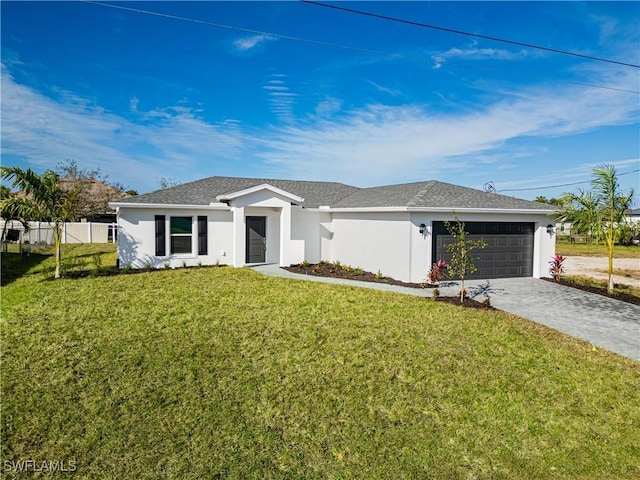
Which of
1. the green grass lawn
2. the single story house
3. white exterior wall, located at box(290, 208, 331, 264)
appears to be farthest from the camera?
white exterior wall, located at box(290, 208, 331, 264)

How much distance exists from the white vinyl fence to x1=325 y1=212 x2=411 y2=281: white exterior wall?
66.1ft

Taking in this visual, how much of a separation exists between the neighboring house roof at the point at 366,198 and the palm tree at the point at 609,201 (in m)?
1.98

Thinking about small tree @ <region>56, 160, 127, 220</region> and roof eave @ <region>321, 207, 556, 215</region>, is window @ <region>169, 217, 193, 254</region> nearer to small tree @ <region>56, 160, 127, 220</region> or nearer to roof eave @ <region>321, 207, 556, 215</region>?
roof eave @ <region>321, 207, 556, 215</region>

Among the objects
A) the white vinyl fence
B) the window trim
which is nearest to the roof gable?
the window trim

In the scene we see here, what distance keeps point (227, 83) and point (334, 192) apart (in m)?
7.85

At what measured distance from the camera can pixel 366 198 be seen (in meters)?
18.1

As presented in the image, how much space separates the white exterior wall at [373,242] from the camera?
14016 mm

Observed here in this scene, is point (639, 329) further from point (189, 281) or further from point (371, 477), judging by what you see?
point (189, 281)

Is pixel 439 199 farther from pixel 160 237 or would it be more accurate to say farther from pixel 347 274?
pixel 160 237

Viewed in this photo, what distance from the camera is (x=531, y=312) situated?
1041cm

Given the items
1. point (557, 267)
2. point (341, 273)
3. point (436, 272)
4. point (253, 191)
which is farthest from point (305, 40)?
point (557, 267)

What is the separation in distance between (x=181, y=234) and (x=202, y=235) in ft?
2.89

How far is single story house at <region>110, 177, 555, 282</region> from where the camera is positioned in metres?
14.1

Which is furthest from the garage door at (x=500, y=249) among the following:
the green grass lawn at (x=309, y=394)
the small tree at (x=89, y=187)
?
the small tree at (x=89, y=187)
